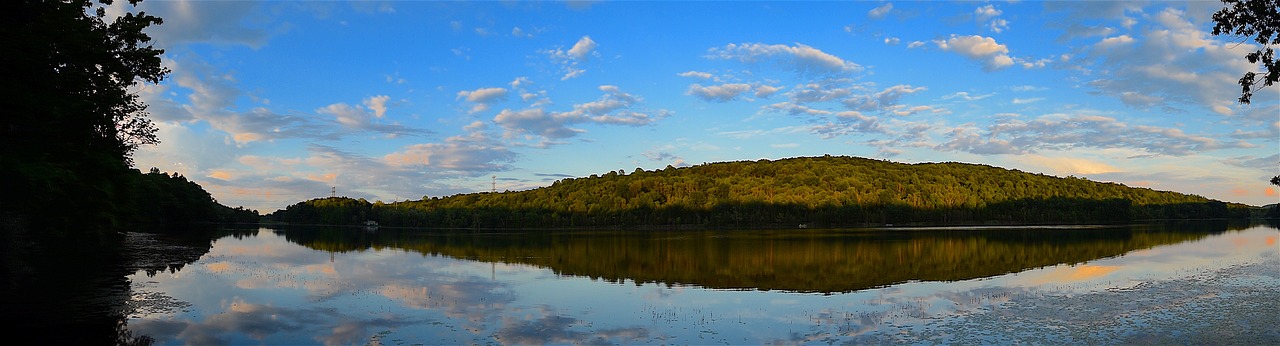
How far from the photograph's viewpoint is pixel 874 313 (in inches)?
970

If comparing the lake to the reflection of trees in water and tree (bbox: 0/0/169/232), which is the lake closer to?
the reflection of trees in water

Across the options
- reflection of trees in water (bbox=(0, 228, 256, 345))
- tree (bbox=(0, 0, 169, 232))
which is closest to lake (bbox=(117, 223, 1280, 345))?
reflection of trees in water (bbox=(0, 228, 256, 345))

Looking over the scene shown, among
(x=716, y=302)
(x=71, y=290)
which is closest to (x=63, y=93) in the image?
(x=71, y=290)

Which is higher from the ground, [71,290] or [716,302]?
[71,290]

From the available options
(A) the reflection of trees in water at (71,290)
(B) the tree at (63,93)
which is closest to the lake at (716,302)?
(A) the reflection of trees in water at (71,290)

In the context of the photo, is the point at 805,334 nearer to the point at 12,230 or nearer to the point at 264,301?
the point at 264,301

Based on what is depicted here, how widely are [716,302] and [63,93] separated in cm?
2425

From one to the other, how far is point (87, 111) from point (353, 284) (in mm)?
13051

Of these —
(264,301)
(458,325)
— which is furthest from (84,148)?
(458,325)

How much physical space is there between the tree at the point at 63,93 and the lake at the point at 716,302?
16.6ft

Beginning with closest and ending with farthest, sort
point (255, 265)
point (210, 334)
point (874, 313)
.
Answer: point (210, 334) < point (874, 313) < point (255, 265)

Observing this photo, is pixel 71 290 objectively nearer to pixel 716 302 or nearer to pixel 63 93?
pixel 63 93

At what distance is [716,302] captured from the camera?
28.2 metres

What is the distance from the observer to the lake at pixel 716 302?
20297mm
